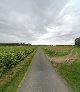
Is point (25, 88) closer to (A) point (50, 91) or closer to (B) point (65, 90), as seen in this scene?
(A) point (50, 91)

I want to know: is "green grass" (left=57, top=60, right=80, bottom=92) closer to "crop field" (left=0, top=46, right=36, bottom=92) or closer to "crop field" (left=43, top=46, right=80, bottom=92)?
"crop field" (left=43, top=46, right=80, bottom=92)

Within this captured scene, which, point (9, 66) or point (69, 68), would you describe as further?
point (9, 66)

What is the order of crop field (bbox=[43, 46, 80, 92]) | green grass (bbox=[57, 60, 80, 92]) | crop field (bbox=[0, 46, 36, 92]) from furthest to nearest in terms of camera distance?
crop field (bbox=[0, 46, 36, 92]) < crop field (bbox=[43, 46, 80, 92]) < green grass (bbox=[57, 60, 80, 92])

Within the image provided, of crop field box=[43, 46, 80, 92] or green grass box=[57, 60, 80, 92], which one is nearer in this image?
green grass box=[57, 60, 80, 92]

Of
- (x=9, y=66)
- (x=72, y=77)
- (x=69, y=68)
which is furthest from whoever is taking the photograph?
(x=9, y=66)

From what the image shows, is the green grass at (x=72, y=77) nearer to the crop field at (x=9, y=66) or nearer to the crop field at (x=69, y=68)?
the crop field at (x=69, y=68)

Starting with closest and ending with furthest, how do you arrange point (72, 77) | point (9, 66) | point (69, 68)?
1. point (72, 77)
2. point (69, 68)
3. point (9, 66)

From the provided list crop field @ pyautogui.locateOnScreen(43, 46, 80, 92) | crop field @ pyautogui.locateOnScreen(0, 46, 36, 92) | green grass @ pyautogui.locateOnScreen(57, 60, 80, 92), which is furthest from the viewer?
crop field @ pyautogui.locateOnScreen(0, 46, 36, 92)

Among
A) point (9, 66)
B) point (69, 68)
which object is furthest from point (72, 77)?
point (9, 66)

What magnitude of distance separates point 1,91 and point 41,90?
2.69 m

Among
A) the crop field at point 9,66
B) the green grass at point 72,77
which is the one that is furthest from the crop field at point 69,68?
the crop field at point 9,66

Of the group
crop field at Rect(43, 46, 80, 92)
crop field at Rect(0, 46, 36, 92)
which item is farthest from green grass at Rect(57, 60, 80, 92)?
crop field at Rect(0, 46, 36, 92)

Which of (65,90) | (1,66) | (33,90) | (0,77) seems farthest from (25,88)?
(1,66)

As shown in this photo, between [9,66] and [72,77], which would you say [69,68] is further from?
[9,66]
